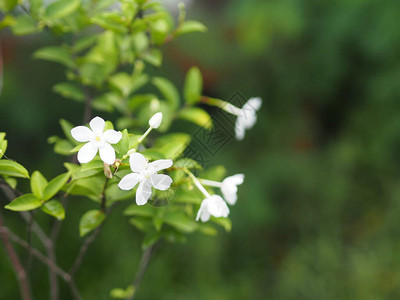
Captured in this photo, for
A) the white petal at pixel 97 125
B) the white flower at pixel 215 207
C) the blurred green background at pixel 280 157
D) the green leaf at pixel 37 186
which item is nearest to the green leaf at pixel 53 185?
the green leaf at pixel 37 186

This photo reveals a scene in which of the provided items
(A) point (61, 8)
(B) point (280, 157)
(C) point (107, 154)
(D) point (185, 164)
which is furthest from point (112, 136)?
(B) point (280, 157)

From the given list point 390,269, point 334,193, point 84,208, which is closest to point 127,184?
point 84,208

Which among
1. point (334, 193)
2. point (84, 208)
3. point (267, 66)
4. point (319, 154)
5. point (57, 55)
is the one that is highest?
point (267, 66)

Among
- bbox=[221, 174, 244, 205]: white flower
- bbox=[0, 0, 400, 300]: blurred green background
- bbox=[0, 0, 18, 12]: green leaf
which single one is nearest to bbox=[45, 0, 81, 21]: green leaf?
bbox=[0, 0, 18, 12]: green leaf

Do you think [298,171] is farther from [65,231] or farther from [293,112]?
[65,231]

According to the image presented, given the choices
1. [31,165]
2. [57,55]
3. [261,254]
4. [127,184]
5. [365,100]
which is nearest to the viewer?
[127,184]

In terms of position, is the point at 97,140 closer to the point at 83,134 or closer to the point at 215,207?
the point at 83,134

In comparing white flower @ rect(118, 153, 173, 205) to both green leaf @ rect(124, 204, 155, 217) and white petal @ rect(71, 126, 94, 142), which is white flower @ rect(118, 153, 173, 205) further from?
green leaf @ rect(124, 204, 155, 217)
